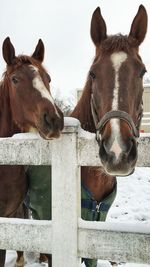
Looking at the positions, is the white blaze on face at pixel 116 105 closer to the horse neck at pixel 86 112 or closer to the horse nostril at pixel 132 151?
the horse nostril at pixel 132 151

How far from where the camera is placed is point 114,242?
5.30 feet

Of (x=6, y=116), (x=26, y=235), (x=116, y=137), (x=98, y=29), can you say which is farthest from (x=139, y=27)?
(x=26, y=235)

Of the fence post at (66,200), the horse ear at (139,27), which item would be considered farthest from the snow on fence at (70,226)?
the horse ear at (139,27)

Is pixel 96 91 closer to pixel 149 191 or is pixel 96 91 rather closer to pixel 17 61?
pixel 17 61

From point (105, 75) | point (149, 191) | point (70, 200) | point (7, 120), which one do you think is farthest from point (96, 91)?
point (149, 191)

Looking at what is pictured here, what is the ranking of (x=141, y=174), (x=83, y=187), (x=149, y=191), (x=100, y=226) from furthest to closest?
(x=141, y=174) < (x=149, y=191) < (x=83, y=187) < (x=100, y=226)

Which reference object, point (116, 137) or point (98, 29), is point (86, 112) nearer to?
point (98, 29)

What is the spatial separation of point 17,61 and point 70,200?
1.92 meters

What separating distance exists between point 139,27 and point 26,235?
176cm

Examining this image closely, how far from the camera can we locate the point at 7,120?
10.2ft

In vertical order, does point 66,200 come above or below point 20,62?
below

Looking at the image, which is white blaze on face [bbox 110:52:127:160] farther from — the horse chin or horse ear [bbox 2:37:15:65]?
horse ear [bbox 2:37:15:65]

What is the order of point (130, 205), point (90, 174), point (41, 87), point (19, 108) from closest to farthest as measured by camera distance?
point (90, 174) < point (41, 87) < point (19, 108) < point (130, 205)

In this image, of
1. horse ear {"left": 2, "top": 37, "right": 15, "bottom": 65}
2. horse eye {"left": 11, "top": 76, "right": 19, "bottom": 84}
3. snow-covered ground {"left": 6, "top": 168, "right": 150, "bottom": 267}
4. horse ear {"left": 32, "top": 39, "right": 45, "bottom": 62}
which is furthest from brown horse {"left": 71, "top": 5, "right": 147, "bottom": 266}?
snow-covered ground {"left": 6, "top": 168, "right": 150, "bottom": 267}
